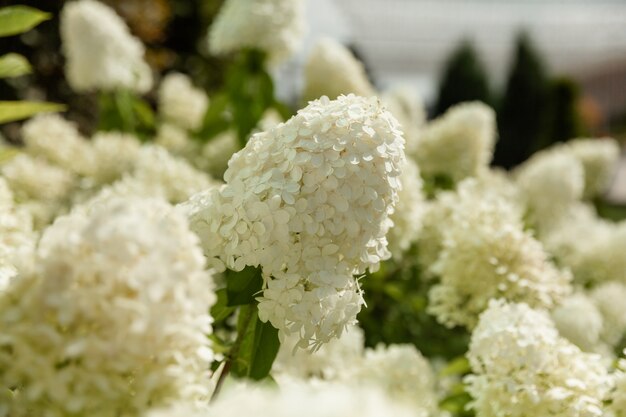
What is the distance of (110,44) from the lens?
1757mm

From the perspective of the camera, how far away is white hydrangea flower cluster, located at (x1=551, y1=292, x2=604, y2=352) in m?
1.10

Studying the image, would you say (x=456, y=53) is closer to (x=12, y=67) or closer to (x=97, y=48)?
(x=97, y=48)

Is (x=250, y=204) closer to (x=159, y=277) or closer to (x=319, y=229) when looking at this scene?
(x=319, y=229)

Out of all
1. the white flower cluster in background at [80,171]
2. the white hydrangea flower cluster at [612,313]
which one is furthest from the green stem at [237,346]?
the white hydrangea flower cluster at [612,313]

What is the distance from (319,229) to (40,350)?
255 mm

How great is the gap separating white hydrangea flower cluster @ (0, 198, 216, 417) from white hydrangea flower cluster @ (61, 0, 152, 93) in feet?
4.55

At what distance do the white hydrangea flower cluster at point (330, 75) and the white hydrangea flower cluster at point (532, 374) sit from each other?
4.01 ft

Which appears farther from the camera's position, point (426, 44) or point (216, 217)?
point (426, 44)

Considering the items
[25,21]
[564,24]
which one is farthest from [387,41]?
[25,21]

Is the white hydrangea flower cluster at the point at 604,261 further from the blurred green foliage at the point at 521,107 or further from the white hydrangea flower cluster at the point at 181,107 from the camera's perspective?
the blurred green foliage at the point at 521,107

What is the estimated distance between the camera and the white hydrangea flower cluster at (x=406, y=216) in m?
1.27

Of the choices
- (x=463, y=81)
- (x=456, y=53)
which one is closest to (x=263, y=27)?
(x=463, y=81)

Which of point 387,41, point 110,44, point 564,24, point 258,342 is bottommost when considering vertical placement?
point 387,41

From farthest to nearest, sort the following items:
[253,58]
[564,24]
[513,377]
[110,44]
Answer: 1. [564,24]
2. [110,44]
3. [253,58]
4. [513,377]
